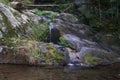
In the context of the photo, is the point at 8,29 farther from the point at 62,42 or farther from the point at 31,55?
the point at 62,42

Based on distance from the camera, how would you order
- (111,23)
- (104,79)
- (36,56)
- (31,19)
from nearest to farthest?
(104,79) → (36,56) → (31,19) → (111,23)

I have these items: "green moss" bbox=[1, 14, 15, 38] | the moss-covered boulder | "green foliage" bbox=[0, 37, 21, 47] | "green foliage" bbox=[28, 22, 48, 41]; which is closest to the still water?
the moss-covered boulder

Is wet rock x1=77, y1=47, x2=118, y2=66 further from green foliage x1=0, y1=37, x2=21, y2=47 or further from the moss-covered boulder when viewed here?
green foliage x1=0, y1=37, x2=21, y2=47

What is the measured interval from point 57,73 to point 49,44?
8.35 ft

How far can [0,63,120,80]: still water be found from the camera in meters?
9.93

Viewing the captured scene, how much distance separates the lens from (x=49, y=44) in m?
13.0

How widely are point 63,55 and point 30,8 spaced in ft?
19.6

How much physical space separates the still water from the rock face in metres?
0.72

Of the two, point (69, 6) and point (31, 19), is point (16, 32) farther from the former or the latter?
point (69, 6)

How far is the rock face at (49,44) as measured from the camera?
12.3 metres

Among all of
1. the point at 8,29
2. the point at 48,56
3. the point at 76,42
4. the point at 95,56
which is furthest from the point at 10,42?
the point at 95,56

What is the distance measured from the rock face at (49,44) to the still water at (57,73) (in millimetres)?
721

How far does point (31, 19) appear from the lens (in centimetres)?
→ 1507

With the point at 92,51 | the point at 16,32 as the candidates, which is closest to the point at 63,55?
the point at 92,51
